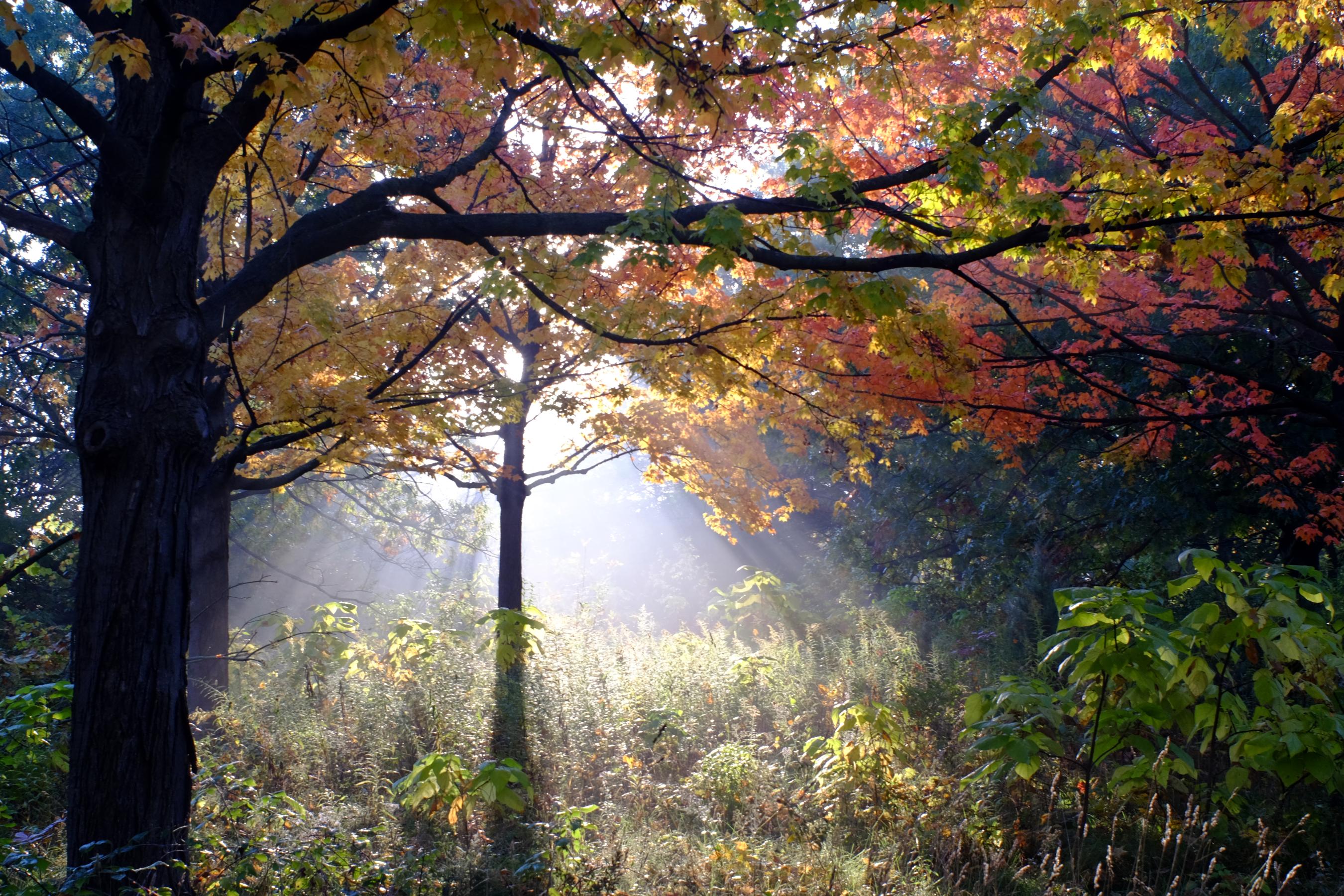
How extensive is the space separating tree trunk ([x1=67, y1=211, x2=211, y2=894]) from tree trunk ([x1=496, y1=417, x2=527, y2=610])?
21.1 feet

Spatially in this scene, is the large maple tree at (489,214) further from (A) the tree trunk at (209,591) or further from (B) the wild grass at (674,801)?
(A) the tree trunk at (209,591)

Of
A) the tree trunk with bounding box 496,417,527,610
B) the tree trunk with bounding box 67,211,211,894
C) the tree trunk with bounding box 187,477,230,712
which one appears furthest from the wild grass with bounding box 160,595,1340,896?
the tree trunk with bounding box 496,417,527,610

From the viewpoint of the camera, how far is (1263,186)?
4.40 m

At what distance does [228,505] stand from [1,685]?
9.29 ft

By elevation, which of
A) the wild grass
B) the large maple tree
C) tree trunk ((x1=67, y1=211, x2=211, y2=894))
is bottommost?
the wild grass

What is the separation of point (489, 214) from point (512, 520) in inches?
244

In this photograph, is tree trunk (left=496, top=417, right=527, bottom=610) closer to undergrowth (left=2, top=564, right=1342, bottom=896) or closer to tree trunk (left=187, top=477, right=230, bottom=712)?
undergrowth (left=2, top=564, right=1342, bottom=896)

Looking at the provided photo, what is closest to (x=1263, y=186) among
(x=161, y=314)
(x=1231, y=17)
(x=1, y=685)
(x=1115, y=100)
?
(x=1231, y=17)

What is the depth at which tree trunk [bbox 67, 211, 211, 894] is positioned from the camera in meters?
3.30

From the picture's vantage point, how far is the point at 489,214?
4613 mm

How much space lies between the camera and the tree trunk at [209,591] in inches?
328

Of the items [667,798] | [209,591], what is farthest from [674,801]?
[209,591]

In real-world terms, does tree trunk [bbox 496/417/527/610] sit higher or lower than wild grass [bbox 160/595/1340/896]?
higher

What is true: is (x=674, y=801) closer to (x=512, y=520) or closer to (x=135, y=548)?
(x=135, y=548)
